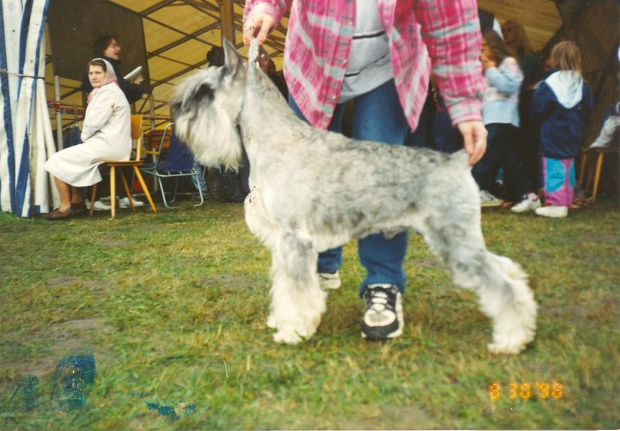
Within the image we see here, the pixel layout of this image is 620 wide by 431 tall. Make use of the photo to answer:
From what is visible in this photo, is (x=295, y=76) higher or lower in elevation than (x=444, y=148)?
higher

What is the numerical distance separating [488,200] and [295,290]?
472 cm

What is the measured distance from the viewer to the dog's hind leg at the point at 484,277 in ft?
6.56

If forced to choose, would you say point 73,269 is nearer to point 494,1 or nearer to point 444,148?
point 444,148

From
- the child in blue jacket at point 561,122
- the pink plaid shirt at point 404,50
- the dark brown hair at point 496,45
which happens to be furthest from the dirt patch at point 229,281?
the child in blue jacket at point 561,122

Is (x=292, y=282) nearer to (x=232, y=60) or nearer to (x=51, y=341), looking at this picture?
(x=232, y=60)

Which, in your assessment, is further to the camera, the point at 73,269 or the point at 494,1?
the point at 494,1

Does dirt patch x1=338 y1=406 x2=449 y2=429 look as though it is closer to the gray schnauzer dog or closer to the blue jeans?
the gray schnauzer dog

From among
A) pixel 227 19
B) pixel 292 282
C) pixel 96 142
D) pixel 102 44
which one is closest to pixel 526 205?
pixel 292 282

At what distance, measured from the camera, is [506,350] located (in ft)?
6.60

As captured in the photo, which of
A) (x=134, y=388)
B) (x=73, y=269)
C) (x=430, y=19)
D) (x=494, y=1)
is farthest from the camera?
(x=494, y=1)

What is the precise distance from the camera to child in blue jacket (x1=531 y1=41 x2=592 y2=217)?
17.3 ft

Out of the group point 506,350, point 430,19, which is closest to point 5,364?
point 506,350

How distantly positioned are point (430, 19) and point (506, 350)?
4.83ft
